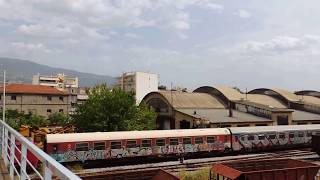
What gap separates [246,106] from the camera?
61.5m

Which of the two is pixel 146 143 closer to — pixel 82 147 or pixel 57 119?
pixel 82 147

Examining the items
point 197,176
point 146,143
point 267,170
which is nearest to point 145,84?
point 146,143

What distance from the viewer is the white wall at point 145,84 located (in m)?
113

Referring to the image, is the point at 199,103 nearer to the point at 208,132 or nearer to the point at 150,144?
the point at 208,132

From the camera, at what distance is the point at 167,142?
3072cm

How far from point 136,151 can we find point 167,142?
298 centimetres

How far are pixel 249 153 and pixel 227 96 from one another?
31.1 meters

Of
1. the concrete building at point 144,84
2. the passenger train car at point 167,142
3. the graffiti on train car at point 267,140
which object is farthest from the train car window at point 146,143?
the concrete building at point 144,84

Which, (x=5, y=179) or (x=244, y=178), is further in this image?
(x=244, y=178)

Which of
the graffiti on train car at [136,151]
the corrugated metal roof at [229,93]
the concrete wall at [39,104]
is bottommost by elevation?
the graffiti on train car at [136,151]

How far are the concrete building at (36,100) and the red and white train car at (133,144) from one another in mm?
52993

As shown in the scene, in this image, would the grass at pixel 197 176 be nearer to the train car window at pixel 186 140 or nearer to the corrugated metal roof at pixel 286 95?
the train car window at pixel 186 140

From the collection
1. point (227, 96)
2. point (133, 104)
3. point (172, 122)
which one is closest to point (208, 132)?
point (133, 104)

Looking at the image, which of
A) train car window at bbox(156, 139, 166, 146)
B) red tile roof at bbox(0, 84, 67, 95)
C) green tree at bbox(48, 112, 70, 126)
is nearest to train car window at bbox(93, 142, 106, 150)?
train car window at bbox(156, 139, 166, 146)
